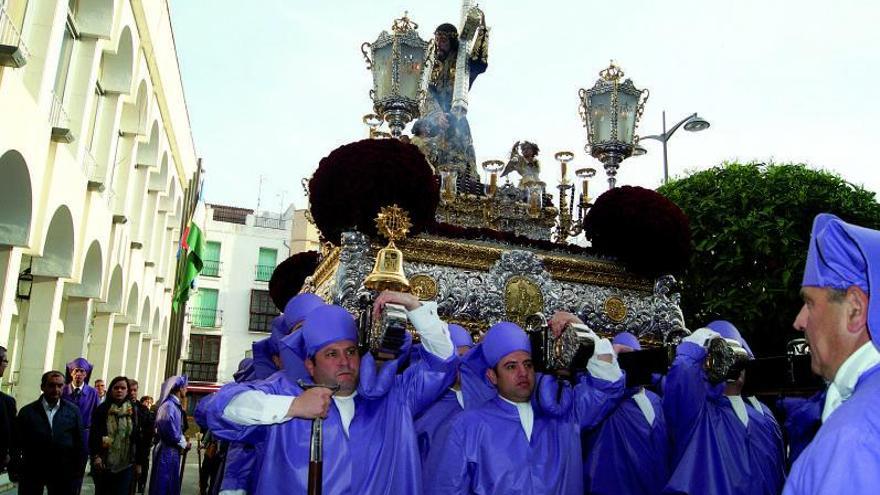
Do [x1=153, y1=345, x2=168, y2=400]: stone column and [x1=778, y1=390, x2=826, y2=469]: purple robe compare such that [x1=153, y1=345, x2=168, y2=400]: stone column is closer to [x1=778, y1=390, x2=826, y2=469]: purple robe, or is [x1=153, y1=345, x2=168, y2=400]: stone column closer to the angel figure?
the angel figure

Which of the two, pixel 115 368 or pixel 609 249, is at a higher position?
pixel 609 249

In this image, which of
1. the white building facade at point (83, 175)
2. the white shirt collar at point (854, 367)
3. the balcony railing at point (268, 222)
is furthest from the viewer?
the balcony railing at point (268, 222)

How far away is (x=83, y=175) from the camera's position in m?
12.7

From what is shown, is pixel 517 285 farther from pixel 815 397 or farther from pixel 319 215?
pixel 815 397

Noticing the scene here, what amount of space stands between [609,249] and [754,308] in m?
5.92

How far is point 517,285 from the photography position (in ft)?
19.7

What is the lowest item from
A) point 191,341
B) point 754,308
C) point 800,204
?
point 191,341

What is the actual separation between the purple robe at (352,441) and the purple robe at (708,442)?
1.62 m

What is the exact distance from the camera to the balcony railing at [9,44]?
7824 mm

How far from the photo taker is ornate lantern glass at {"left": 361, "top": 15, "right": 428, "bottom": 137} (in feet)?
22.5

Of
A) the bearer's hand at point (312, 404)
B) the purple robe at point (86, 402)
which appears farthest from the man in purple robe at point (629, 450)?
the purple robe at point (86, 402)

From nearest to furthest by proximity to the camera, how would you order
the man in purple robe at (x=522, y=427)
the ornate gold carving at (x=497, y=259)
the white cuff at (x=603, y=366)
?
the man in purple robe at (x=522, y=427)
the white cuff at (x=603, y=366)
the ornate gold carving at (x=497, y=259)

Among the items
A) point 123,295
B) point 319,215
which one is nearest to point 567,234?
point 319,215

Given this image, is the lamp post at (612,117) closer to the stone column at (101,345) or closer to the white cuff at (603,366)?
the white cuff at (603,366)
